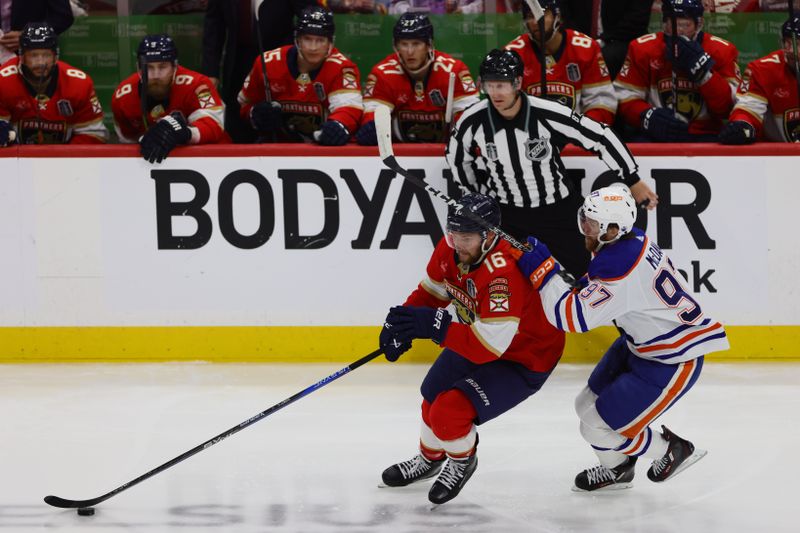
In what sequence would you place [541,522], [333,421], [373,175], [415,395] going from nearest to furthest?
[541,522], [333,421], [415,395], [373,175]

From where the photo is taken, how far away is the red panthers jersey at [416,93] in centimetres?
612

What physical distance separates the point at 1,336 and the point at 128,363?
600mm

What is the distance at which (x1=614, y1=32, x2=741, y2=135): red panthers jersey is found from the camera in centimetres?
617

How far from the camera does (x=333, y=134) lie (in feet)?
19.4

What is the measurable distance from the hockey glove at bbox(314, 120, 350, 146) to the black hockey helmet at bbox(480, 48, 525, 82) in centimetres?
85

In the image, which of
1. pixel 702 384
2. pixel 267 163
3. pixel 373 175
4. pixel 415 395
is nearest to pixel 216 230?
pixel 267 163

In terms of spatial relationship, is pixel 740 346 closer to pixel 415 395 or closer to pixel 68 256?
pixel 415 395

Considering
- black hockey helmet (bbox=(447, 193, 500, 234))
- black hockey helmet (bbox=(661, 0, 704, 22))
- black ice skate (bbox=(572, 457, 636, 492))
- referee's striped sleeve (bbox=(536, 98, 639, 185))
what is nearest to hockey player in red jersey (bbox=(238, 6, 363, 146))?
referee's striped sleeve (bbox=(536, 98, 639, 185))

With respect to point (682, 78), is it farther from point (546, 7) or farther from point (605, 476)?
point (605, 476)

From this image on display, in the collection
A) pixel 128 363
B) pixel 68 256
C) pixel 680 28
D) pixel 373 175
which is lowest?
pixel 128 363

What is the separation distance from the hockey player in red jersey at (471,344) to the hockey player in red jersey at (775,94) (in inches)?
92.2

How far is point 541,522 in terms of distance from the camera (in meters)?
3.88

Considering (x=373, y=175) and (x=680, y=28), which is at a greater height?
(x=680, y=28)

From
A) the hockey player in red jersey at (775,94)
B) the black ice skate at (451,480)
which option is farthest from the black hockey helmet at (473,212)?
the hockey player in red jersey at (775,94)
